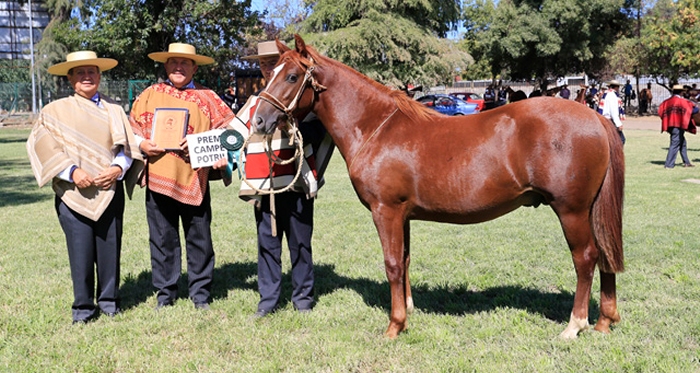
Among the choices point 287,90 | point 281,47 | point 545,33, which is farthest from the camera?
point 545,33

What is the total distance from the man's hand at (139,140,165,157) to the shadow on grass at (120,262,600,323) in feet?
4.77

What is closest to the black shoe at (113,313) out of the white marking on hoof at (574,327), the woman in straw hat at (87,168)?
the woman in straw hat at (87,168)

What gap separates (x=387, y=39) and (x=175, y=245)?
21.0m

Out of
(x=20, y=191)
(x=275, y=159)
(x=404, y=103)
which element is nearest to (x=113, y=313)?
(x=275, y=159)

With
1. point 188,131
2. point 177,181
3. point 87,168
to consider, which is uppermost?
point 188,131

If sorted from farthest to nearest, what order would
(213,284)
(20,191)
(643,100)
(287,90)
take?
(643,100) < (20,191) < (213,284) < (287,90)

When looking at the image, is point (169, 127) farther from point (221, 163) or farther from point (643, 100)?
point (643, 100)

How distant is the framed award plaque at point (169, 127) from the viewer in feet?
16.4

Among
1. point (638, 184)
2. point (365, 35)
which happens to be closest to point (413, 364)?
point (638, 184)

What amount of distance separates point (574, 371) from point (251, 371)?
2109 millimetres

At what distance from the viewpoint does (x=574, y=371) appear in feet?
12.6

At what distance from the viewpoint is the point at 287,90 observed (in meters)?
4.35

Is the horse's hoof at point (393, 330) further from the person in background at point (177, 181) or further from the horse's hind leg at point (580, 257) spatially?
the person in background at point (177, 181)

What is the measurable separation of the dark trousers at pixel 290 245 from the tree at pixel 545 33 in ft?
114
